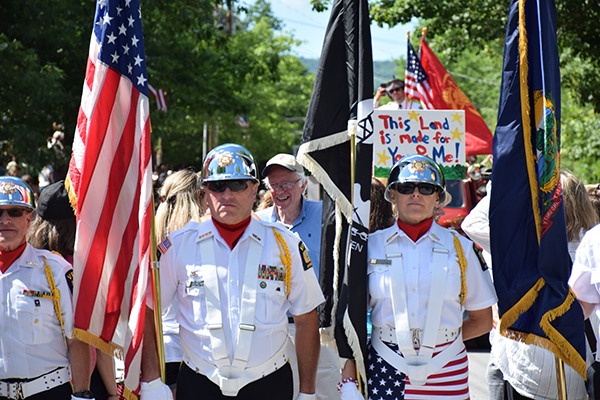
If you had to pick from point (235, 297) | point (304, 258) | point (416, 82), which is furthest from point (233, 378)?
point (416, 82)

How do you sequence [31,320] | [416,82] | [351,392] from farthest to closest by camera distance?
[416,82], [31,320], [351,392]

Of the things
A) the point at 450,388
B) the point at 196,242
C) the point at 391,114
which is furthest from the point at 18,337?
the point at 391,114

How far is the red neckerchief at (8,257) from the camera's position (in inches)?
139

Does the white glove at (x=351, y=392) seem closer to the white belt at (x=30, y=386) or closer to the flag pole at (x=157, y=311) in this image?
the flag pole at (x=157, y=311)

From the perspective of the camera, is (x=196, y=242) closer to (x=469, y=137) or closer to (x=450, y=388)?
(x=450, y=388)

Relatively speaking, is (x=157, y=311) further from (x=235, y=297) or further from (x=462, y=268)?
(x=462, y=268)

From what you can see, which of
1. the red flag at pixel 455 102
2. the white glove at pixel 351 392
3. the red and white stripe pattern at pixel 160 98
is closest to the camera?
the white glove at pixel 351 392

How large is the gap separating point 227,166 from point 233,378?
1.12 meters

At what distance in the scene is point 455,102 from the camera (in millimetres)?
10336

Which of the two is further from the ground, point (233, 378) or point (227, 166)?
point (227, 166)

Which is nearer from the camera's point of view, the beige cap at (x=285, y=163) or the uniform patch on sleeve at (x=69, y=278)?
the uniform patch on sleeve at (x=69, y=278)

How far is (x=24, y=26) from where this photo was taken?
11375 millimetres

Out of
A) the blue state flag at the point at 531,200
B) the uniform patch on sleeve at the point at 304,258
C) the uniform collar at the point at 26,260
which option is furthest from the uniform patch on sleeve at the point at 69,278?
the blue state flag at the point at 531,200

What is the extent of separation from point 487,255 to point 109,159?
9.02 feet
